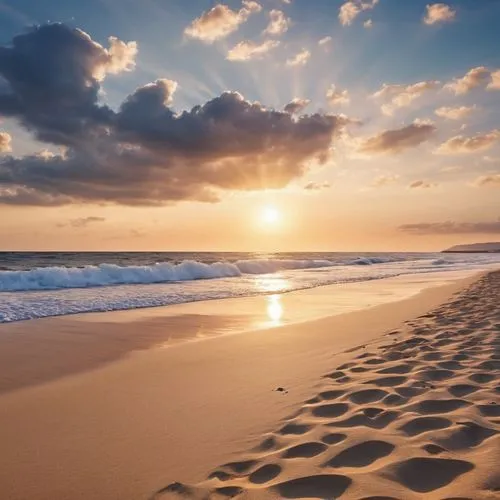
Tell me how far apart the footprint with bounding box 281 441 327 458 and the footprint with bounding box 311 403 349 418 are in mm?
593

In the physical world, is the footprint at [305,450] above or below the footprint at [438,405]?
below

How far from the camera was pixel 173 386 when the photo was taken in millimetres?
4680

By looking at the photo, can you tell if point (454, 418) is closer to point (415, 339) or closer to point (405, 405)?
point (405, 405)

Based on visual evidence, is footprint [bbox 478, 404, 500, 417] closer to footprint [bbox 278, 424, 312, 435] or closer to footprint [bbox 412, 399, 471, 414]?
footprint [bbox 412, 399, 471, 414]

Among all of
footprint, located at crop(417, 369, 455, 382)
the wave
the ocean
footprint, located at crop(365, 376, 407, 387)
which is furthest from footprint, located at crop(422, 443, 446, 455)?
the wave

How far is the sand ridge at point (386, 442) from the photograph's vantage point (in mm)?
2396

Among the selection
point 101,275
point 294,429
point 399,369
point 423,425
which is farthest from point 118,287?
point 423,425

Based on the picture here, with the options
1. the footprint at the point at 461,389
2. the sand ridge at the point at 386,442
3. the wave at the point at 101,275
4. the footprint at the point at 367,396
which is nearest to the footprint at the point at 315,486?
the sand ridge at the point at 386,442

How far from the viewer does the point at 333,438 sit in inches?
121

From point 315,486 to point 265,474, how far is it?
13.8 inches

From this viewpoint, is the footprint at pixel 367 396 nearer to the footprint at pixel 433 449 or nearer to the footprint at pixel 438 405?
the footprint at pixel 438 405

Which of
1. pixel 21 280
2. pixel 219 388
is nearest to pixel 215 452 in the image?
pixel 219 388

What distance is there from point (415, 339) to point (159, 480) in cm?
478

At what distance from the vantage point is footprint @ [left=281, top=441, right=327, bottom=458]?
9.40ft
